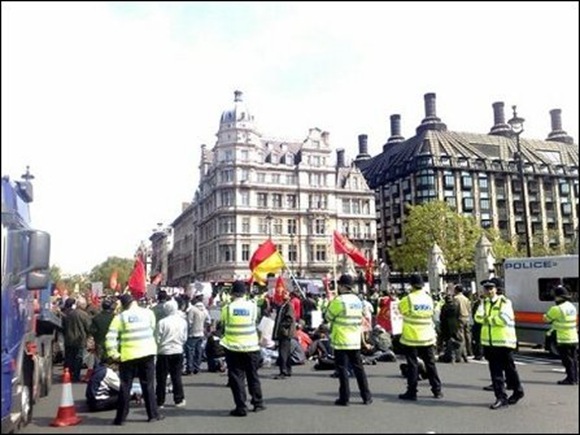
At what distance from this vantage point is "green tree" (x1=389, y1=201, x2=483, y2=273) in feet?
194

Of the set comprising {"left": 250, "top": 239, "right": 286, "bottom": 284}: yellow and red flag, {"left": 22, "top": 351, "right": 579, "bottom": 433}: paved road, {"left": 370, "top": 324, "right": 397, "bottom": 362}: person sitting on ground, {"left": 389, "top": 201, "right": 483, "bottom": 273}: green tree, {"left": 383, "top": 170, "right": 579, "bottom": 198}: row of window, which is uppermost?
{"left": 383, "top": 170, "right": 579, "bottom": 198}: row of window

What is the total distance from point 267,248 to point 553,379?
1339cm

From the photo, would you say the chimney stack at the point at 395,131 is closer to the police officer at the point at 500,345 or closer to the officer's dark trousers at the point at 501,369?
the police officer at the point at 500,345

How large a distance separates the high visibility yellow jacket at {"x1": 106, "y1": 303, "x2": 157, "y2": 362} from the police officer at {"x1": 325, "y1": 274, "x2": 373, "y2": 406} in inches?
115


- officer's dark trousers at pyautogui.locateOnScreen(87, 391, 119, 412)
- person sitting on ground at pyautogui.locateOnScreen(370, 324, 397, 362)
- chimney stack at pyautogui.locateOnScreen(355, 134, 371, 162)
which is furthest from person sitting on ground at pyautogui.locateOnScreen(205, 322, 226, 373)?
chimney stack at pyautogui.locateOnScreen(355, 134, 371, 162)

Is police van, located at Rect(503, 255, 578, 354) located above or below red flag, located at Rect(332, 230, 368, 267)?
below

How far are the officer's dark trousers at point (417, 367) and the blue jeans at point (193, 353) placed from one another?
225 inches

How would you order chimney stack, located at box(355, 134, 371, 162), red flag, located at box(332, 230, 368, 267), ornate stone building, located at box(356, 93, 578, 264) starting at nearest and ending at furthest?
red flag, located at box(332, 230, 368, 267)
ornate stone building, located at box(356, 93, 578, 264)
chimney stack, located at box(355, 134, 371, 162)

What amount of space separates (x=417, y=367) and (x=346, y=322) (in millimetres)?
1429

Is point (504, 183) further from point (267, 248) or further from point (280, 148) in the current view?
point (267, 248)

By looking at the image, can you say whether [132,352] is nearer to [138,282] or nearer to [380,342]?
[380,342]

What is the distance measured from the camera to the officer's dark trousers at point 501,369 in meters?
9.05

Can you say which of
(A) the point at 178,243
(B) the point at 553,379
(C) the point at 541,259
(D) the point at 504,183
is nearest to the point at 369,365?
(B) the point at 553,379

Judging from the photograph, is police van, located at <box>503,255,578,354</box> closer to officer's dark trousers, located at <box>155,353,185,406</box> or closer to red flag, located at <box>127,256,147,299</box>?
officer's dark trousers, located at <box>155,353,185,406</box>
